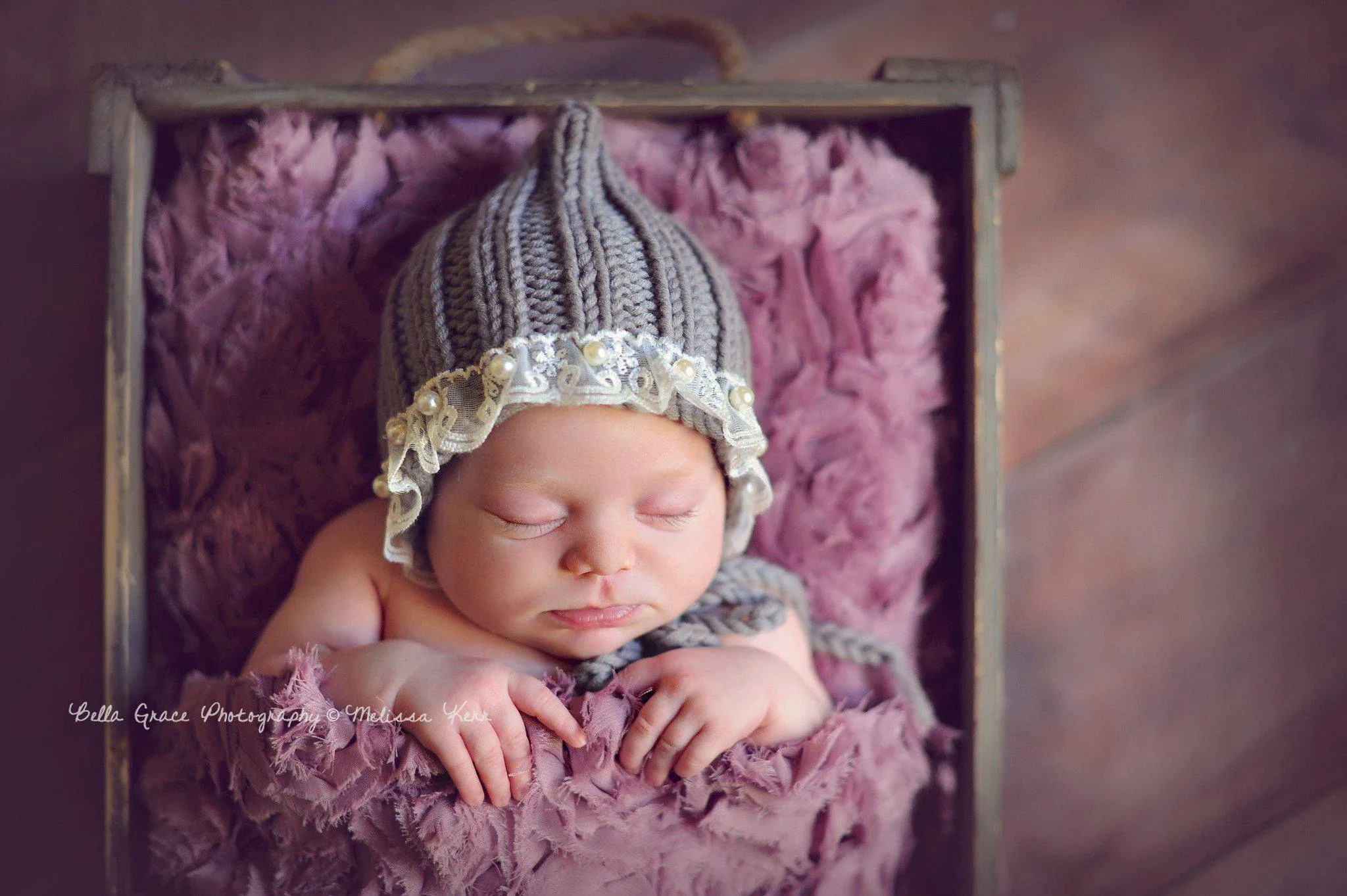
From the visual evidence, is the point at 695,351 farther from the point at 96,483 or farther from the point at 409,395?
the point at 96,483

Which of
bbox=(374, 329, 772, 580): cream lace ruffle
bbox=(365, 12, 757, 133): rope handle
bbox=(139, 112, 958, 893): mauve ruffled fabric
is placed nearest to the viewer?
bbox=(374, 329, 772, 580): cream lace ruffle

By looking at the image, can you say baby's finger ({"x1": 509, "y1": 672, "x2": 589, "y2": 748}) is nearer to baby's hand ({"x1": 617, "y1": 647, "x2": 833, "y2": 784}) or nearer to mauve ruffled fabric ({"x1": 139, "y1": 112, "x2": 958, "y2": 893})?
baby's hand ({"x1": 617, "y1": 647, "x2": 833, "y2": 784})

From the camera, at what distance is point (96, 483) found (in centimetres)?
128

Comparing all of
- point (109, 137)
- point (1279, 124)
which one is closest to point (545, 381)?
point (109, 137)

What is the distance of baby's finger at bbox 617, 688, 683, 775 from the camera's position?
32.6 inches

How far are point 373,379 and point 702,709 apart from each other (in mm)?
539

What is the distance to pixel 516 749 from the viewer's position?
81cm

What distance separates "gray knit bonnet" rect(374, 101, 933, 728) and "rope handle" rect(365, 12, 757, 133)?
22 centimetres

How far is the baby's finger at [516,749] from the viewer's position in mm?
811

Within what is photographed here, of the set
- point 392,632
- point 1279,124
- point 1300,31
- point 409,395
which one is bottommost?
point 392,632

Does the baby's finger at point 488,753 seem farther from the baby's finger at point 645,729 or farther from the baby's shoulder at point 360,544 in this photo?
the baby's shoulder at point 360,544

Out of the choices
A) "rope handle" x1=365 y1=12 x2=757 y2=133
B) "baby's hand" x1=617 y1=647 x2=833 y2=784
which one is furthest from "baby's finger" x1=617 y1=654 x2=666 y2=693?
"rope handle" x1=365 y1=12 x2=757 y2=133

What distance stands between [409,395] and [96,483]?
680mm
